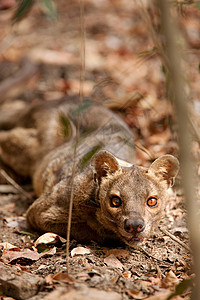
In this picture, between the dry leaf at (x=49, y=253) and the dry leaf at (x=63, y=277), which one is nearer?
the dry leaf at (x=63, y=277)

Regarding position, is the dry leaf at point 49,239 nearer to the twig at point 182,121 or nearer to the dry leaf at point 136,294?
the dry leaf at point 136,294

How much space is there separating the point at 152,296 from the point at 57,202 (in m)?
1.80

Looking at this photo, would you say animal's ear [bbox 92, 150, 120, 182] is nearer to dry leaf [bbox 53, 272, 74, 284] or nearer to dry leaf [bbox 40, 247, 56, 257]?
dry leaf [bbox 40, 247, 56, 257]

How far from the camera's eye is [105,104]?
7293mm

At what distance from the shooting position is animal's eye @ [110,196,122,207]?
415 centimetres

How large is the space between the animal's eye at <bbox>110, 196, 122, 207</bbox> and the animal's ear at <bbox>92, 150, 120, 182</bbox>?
1.14 feet

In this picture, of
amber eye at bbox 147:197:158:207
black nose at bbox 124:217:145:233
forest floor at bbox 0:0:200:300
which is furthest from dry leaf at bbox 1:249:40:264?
amber eye at bbox 147:197:158:207

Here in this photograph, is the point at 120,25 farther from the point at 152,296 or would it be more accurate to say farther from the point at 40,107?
the point at 152,296

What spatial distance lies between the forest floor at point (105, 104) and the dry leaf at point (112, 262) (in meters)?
0.01

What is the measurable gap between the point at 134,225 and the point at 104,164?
83 cm

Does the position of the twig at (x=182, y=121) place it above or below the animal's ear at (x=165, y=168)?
above

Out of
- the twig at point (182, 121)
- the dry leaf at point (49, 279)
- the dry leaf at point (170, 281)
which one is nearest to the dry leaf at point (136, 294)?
the dry leaf at point (170, 281)

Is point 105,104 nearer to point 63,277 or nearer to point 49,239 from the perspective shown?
point 49,239

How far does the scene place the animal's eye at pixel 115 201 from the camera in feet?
13.6
